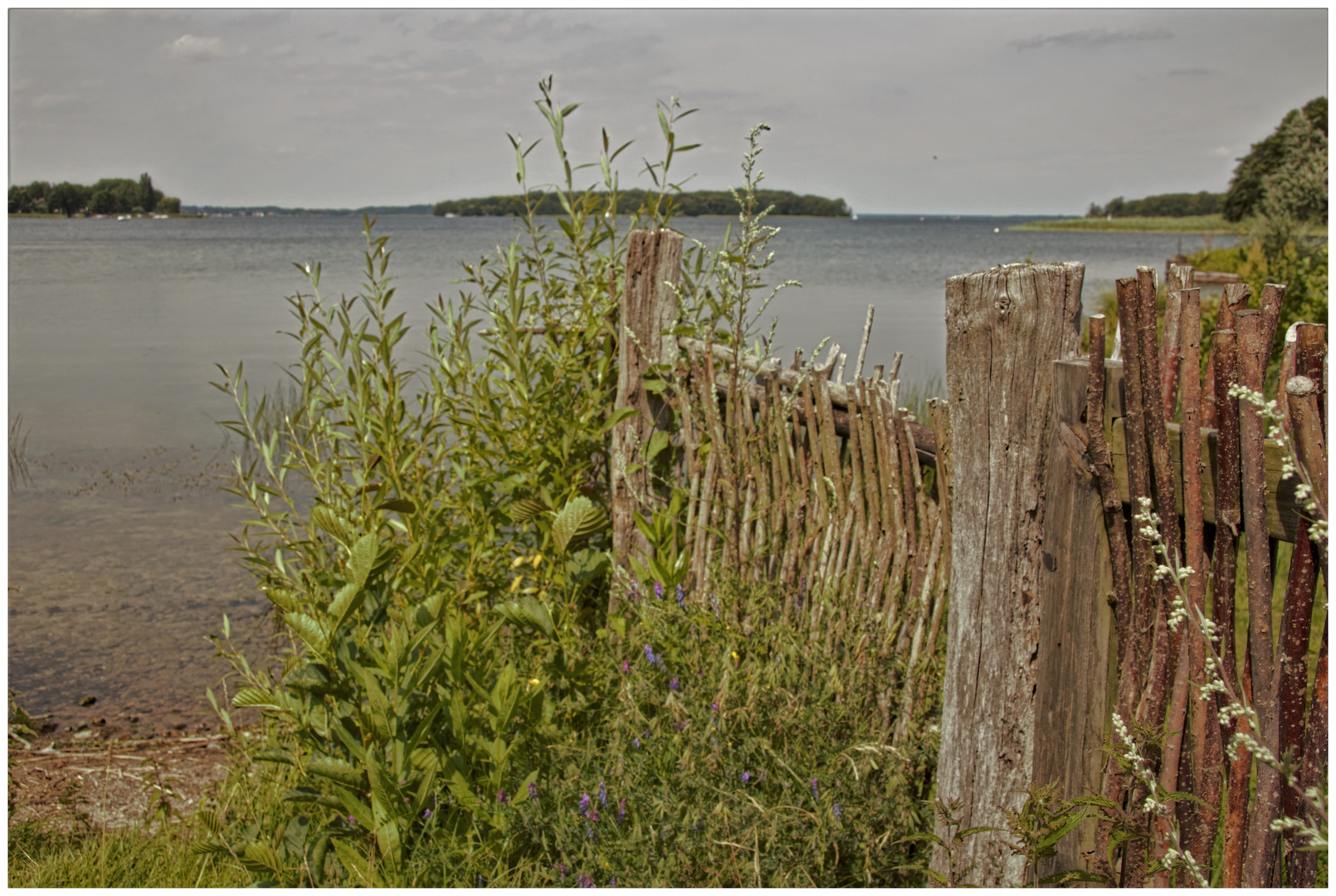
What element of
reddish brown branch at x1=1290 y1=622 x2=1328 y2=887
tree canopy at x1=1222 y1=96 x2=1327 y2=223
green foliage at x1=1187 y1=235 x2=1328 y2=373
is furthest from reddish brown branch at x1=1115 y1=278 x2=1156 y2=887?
tree canopy at x1=1222 y1=96 x2=1327 y2=223

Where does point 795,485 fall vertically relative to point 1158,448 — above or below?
below

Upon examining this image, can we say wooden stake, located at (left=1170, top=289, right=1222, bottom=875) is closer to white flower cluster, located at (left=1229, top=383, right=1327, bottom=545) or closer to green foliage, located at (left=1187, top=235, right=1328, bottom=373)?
white flower cluster, located at (left=1229, top=383, right=1327, bottom=545)

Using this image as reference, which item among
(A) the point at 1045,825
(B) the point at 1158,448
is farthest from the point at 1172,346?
(A) the point at 1045,825

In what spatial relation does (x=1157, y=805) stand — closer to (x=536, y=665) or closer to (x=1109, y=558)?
(x=1109, y=558)

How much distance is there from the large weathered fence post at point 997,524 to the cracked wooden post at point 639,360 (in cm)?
142

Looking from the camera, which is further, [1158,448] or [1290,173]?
[1290,173]

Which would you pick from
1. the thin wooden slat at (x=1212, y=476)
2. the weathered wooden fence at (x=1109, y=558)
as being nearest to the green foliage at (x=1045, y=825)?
the weathered wooden fence at (x=1109, y=558)

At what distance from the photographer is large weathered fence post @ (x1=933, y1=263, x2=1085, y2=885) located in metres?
1.96

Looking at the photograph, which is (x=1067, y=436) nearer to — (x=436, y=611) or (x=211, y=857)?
(x=436, y=611)

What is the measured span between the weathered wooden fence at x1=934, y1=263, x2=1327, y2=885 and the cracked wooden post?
1466 millimetres

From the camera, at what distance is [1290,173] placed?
20.9 meters

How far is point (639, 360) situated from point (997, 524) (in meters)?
1.71

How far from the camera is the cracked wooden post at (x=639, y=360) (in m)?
3.40

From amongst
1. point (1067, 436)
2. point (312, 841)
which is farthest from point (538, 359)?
point (1067, 436)
